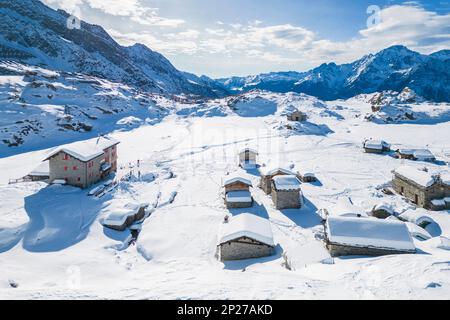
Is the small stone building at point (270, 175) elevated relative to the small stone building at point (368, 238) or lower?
elevated

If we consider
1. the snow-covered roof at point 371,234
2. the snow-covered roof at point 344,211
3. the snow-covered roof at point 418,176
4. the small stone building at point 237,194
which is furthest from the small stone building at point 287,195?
the snow-covered roof at point 418,176

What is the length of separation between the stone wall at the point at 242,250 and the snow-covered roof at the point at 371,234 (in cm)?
553

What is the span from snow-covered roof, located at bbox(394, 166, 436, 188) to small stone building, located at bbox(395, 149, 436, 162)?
1877cm

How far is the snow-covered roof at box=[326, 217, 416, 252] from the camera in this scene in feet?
78.0

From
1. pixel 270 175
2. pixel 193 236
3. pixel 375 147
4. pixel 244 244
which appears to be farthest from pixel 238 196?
pixel 375 147

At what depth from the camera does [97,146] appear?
4634 cm

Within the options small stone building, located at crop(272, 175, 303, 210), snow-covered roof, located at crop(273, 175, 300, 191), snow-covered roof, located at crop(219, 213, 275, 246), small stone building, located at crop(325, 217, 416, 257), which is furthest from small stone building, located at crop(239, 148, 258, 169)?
small stone building, located at crop(325, 217, 416, 257)

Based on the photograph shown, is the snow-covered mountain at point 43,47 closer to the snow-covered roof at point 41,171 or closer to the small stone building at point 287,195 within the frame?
the snow-covered roof at point 41,171

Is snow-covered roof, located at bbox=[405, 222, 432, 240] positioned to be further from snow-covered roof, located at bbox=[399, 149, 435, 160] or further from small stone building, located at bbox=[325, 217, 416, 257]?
snow-covered roof, located at bbox=[399, 149, 435, 160]

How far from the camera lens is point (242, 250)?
1011 inches

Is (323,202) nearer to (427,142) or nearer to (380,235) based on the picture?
(380,235)

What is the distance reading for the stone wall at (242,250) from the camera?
25.5 meters

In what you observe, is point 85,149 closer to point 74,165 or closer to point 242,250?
point 74,165

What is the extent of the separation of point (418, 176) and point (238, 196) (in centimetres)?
2322
